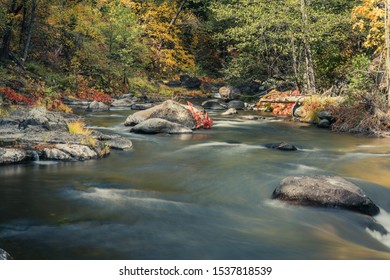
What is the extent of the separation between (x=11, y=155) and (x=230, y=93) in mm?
23490

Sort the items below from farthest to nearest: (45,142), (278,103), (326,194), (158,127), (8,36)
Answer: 1. (278,103)
2. (8,36)
3. (158,127)
4. (45,142)
5. (326,194)

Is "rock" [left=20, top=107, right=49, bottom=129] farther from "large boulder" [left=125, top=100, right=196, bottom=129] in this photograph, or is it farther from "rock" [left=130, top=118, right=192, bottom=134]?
"large boulder" [left=125, top=100, right=196, bottom=129]

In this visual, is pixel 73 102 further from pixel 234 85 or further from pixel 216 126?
pixel 234 85

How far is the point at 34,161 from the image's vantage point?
929 cm

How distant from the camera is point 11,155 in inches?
355

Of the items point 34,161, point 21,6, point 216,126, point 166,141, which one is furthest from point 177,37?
point 34,161

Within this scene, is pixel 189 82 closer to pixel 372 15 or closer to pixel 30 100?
pixel 30 100

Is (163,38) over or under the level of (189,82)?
over

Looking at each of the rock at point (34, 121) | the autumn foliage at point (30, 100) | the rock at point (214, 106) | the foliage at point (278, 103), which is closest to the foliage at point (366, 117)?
the foliage at point (278, 103)

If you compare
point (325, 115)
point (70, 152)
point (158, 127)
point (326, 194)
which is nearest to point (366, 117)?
point (325, 115)

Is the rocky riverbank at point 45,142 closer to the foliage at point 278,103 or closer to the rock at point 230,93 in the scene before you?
the foliage at point 278,103

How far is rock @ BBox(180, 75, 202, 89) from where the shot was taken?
3619 cm

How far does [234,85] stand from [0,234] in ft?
91.8
